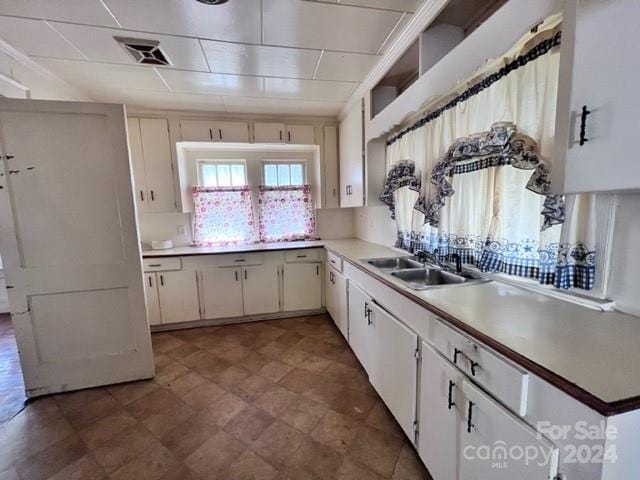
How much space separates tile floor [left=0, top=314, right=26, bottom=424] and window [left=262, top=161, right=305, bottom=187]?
3.00 meters

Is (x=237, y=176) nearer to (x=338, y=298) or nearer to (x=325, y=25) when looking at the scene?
(x=338, y=298)

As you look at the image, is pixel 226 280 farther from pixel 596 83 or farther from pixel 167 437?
pixel 596 83

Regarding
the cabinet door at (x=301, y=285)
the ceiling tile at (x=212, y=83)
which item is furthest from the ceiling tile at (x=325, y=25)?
the cabinet door at (x=301, y=285)

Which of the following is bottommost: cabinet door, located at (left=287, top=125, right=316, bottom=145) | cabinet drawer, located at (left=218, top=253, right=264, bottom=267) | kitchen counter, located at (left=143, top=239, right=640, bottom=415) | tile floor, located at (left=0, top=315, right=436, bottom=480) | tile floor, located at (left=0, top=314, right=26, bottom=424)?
tile floor, located at (left=0, top=315, right=436, bottom=480)

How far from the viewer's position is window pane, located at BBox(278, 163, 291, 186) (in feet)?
12.6

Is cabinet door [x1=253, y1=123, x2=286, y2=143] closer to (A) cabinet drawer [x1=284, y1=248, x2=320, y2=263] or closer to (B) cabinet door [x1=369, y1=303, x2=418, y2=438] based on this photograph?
(A) cabinet drawer [x1=284, y1=248, x2=320, y2=263]

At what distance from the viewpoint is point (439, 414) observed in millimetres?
1264

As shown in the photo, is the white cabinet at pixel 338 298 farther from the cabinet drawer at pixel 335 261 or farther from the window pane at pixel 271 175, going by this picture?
the window pane at pixel 271 175

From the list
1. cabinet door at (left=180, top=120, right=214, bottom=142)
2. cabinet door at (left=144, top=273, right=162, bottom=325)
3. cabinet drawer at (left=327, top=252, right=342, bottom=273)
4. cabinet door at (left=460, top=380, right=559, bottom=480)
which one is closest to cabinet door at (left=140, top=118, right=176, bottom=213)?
cabinet door at (left=180, top=120, right=214, bottom=142)

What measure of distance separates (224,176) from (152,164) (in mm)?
819

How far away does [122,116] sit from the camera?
206cm

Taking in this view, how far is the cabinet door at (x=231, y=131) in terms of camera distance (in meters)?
3.36

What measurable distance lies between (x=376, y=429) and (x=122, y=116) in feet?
9.09

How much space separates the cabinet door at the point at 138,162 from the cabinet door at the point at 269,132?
131cm
